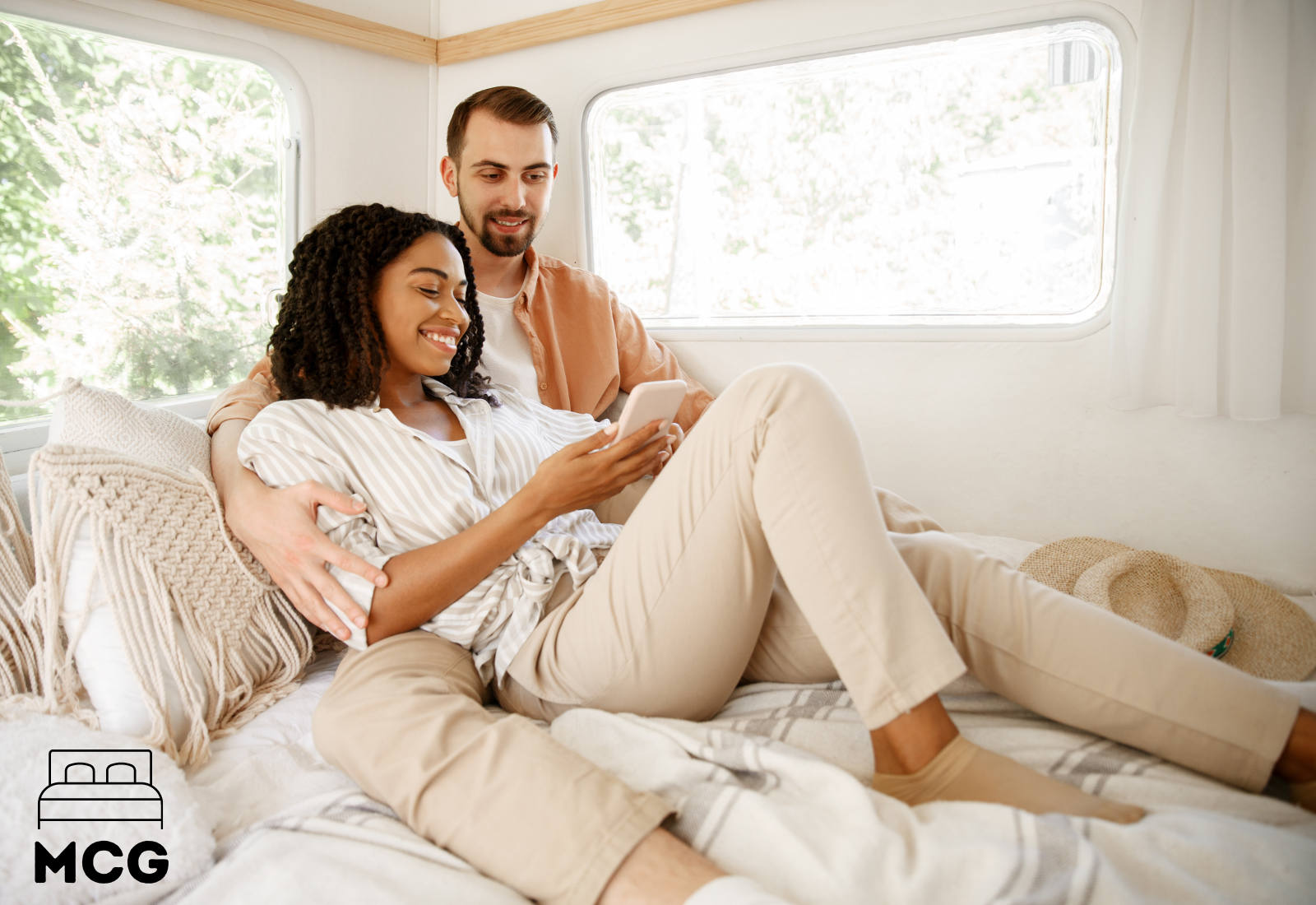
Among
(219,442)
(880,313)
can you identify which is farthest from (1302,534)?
(219,442)

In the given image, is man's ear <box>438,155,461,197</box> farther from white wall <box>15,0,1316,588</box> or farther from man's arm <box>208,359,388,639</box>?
man's arm <box>208,359,388,639</box>

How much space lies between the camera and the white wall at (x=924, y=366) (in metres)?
2.09

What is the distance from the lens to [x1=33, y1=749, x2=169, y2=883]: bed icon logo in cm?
104

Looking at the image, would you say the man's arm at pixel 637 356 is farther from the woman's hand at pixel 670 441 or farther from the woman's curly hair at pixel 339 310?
the woman's curly hair at pixel 339 310

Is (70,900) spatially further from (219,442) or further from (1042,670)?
(1042,670)

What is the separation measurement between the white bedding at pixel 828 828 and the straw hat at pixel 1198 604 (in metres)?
0.36

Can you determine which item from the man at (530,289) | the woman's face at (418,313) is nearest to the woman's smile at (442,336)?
the woman's face at (418,313)

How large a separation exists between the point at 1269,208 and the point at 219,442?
88.5 inches

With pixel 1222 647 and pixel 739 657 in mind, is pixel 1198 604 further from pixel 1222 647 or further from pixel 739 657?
pixel 739 657

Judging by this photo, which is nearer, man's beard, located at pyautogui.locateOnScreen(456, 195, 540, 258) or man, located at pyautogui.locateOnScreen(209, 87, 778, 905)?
man, located at pyautogui.locateOnScreen(209, 87, 778, 905)

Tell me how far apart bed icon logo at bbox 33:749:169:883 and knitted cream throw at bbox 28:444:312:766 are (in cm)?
15

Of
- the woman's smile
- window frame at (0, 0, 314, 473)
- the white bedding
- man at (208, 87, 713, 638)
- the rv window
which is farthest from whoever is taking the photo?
man at (208, 87, 713, 638)

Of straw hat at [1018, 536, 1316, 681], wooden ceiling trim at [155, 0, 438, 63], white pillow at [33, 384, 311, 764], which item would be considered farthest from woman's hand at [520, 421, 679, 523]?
→ wooden ceiling trim at [155, 0, 438, 63]

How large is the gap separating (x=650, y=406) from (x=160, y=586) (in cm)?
87
